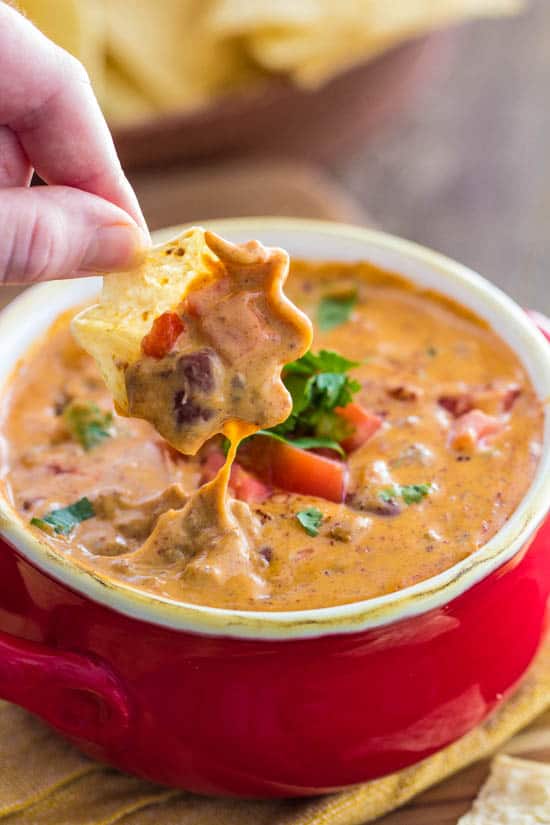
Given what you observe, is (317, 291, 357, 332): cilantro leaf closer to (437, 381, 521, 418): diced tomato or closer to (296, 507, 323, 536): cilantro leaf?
(437, 381, 521, 418): diced tomato

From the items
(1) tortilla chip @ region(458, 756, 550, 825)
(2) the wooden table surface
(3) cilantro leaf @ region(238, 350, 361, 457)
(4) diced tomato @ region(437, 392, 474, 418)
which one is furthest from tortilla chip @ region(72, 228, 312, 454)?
(2) the wooden table surface

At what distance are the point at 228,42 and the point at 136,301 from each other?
2.26 metres

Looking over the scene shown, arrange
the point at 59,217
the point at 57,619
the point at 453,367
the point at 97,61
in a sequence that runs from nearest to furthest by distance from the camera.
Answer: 1. the point at 59,217
2. the point at 57,619
3. the point at 453,367
4. the point at 97,61

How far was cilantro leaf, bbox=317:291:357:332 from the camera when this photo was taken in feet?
9.09

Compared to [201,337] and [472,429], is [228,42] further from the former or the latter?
[201,337]

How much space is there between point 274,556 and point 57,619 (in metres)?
0.38

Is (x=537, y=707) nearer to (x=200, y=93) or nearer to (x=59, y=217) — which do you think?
(x=59, y=217)

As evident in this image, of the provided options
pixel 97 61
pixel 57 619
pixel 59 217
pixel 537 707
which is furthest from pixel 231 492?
pixel 97 61

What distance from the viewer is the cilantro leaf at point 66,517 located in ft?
7.16

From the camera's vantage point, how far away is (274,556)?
2104 millimetres

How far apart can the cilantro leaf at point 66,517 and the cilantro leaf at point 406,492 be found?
531 millimetres

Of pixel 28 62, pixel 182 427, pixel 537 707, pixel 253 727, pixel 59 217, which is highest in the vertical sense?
pixel 28 62

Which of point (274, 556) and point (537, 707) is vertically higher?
point (274, 556)

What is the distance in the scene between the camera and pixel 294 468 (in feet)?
7.45
